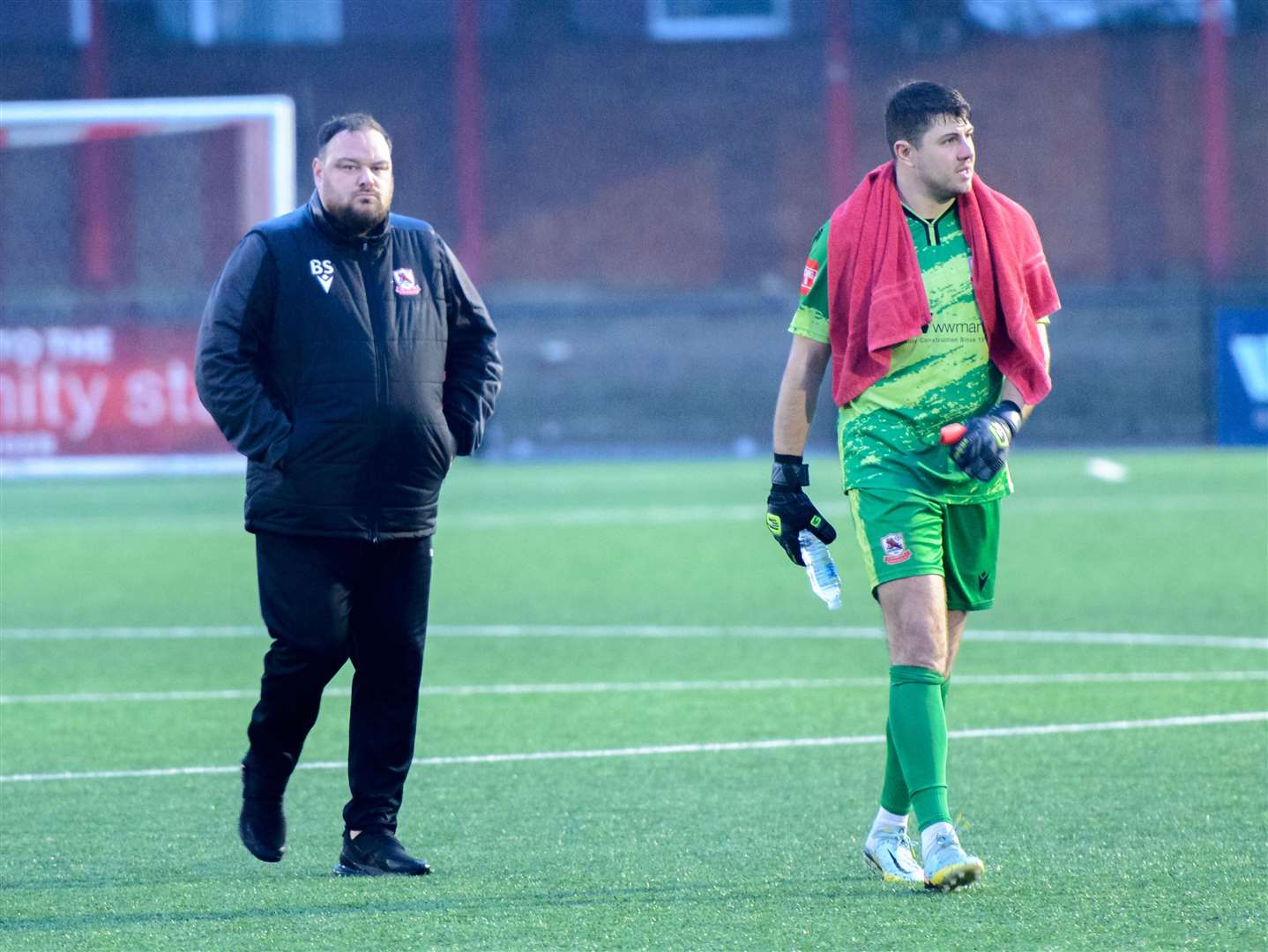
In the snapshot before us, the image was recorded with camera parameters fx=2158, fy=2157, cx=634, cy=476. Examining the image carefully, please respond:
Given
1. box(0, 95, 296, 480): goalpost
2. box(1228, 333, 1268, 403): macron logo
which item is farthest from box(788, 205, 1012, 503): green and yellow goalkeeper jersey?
box(1228, 333, 1268, 403): macron logo

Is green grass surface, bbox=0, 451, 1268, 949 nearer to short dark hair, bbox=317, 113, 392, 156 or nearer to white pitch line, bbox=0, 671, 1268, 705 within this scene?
white pitch line, bbox=0, 671, 1268, 705

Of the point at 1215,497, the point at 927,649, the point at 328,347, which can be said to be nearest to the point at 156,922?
the point at 328,347

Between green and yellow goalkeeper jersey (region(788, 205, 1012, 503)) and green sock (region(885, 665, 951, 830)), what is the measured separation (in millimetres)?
445

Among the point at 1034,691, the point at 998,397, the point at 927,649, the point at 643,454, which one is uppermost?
the point at 998,397

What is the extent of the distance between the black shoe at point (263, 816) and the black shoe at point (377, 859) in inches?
6.6

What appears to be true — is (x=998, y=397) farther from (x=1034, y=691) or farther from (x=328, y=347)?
(x=1034, y=691)

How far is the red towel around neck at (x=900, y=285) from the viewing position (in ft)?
17.0

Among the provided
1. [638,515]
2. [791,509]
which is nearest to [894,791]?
[791,509]

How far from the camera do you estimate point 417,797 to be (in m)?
6.46

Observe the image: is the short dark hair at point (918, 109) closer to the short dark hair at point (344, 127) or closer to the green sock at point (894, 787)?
the short dark hair at point (344, 127)

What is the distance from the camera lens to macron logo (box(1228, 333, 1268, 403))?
19.5 m

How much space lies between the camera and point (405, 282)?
17.8 ft

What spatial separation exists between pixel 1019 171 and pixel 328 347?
2589 centimetres

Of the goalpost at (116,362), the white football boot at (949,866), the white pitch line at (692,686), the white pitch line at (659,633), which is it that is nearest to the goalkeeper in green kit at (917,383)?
the white football boot at (949,866)
